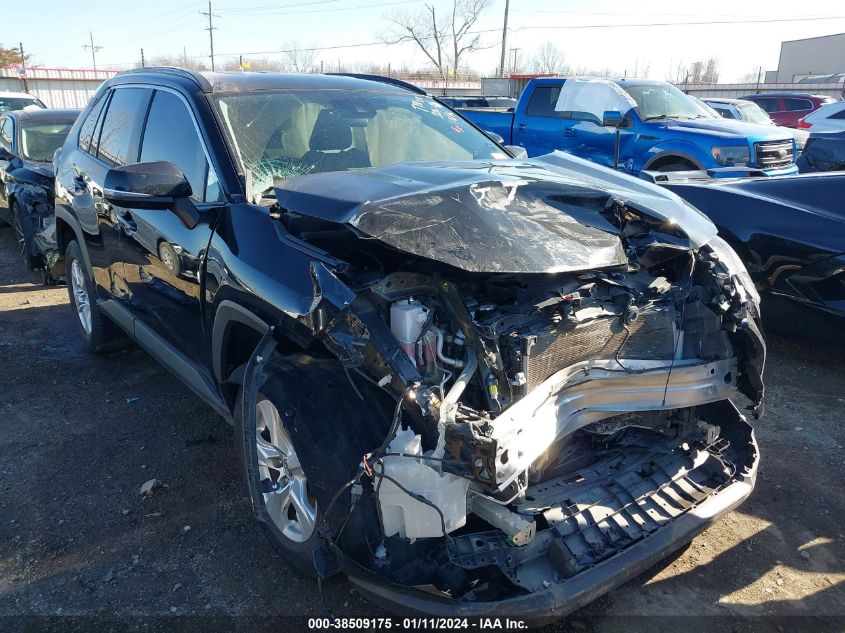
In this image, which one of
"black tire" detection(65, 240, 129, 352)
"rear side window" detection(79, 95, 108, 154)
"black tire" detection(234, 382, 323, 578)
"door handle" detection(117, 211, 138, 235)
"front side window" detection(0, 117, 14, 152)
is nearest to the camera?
"black tire" detection(234, 382, 323, 578)

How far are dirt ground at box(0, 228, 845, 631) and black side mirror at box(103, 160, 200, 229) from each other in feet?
4.70

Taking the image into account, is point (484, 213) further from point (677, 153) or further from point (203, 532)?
point (677, 153)

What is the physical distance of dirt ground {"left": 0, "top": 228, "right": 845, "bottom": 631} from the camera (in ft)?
8.48

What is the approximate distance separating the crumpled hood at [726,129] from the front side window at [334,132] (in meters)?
5.94

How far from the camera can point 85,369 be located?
4.96 metres

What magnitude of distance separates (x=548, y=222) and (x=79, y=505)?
2.68 metres

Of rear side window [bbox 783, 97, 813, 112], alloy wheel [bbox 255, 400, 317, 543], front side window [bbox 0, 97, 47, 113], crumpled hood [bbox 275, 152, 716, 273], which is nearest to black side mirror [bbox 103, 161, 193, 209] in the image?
crumpled hood [bbox 275, 152, 716, 273]

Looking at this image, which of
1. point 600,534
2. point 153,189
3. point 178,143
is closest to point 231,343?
point 153,189

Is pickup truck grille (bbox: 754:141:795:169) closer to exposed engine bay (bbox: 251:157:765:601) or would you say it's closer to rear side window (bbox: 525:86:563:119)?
rear side window (bbox: 525:86:563:119)

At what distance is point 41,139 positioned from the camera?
876cm

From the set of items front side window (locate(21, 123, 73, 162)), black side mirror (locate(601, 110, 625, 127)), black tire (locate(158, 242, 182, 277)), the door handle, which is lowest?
black tire (locate(158, 242, 182, 277))

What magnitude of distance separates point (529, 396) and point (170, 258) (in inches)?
81.8

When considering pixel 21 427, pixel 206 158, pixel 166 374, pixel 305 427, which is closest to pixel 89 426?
pixel 21 427

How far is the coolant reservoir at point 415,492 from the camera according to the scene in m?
2.04
